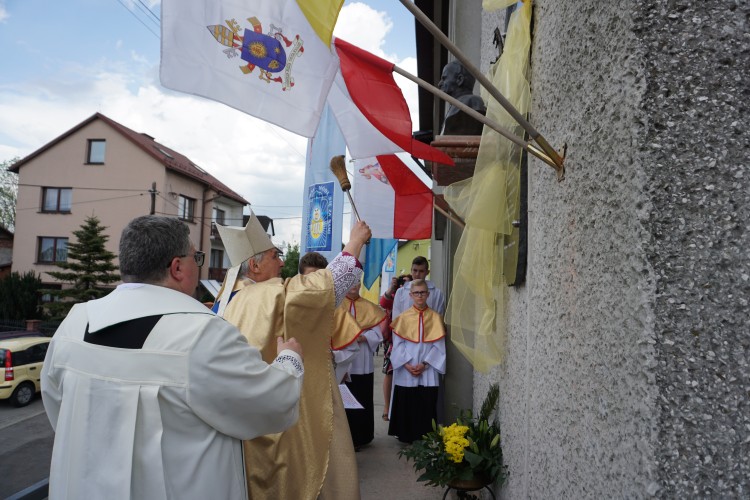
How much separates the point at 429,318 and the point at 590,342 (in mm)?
4459

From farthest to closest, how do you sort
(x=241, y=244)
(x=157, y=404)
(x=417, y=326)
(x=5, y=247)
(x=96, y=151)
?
(x=5, y=247), (x=96, y=151), (x=417, y=326), (x=241, y=244), (x=157, y=404)

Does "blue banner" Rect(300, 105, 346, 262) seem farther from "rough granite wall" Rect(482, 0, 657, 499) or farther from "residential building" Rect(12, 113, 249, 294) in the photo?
"residential building" Rect(12, 113, 249, 294)

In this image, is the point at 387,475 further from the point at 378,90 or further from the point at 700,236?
the point at 700,236

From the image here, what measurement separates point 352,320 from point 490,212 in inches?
104

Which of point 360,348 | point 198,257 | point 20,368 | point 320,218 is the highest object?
point 320,218

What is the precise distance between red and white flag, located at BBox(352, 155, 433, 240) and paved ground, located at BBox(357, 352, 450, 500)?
6.43ft

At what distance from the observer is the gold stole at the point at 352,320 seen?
4602mm

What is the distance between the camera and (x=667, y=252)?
110cm

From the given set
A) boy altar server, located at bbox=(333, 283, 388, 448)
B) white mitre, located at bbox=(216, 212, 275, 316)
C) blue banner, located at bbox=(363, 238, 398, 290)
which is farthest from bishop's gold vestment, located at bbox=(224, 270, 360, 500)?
blue banner, located at bbox=(363, 238, 398, 290)

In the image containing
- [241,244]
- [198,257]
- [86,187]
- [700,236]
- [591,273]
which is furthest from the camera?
[86,187]

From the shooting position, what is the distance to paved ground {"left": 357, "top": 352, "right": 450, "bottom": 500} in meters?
4.31

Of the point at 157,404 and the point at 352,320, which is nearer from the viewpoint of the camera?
the point at 157,404

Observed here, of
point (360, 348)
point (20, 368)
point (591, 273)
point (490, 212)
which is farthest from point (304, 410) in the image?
point (20, 368)

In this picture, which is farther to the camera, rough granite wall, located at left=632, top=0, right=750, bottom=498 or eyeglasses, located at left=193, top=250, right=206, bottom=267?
eyeglasses, located at left=193, top=250, right=206, bottom=267
